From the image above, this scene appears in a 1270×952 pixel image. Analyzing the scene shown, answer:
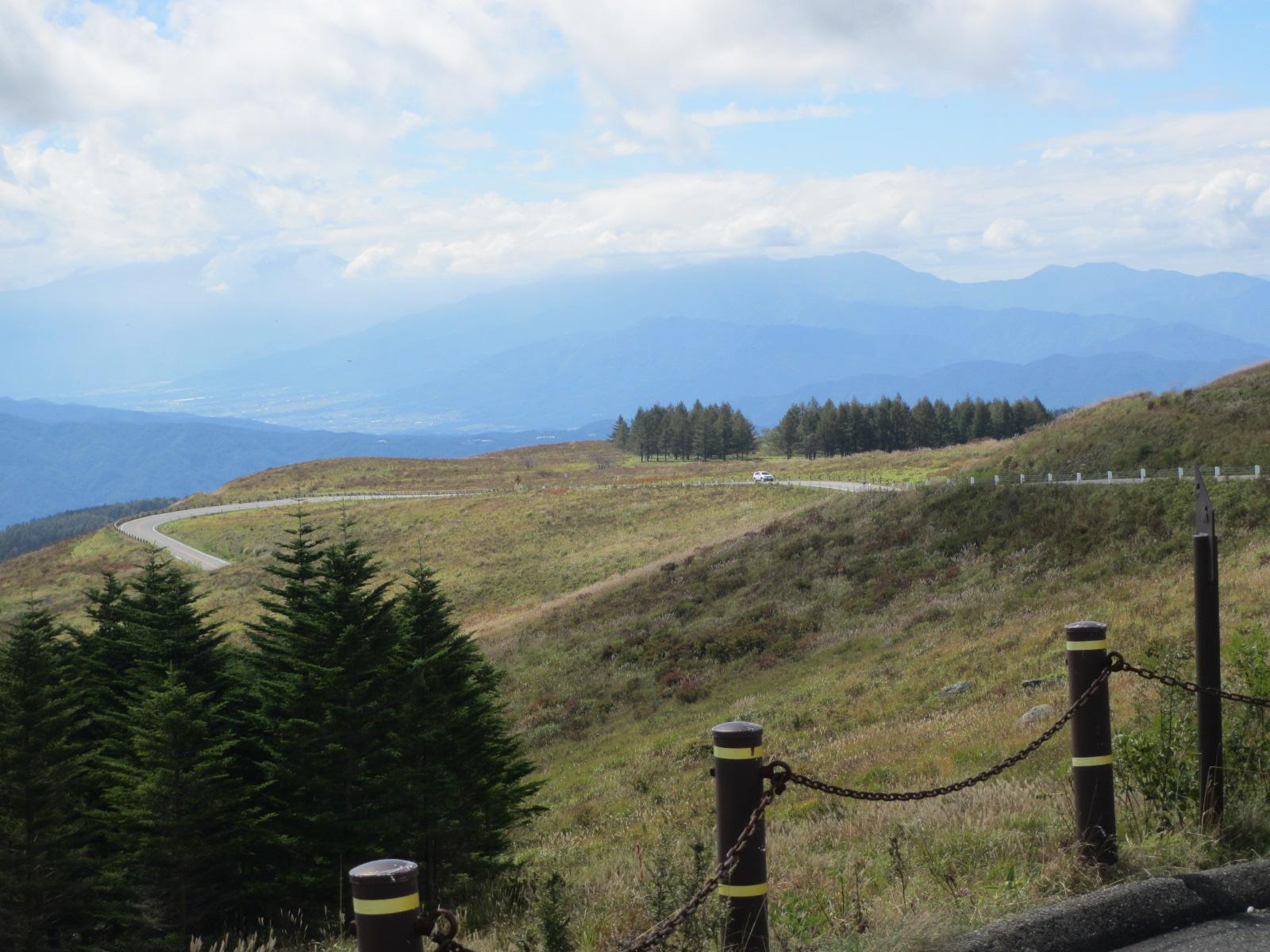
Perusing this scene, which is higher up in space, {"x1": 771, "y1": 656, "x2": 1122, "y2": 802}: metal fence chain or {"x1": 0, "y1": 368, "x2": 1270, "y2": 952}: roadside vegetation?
{"x1": 771, "y1": 656, "x2": 1122, "y2": 802}: metal fence chain

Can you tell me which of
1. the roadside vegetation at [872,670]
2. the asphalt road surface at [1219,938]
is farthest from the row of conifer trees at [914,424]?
the asphalt road surface at [1219,938]

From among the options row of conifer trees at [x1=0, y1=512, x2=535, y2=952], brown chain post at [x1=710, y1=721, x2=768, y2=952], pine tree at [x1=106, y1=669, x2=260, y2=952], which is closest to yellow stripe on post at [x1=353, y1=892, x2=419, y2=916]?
brown chain post at [x1=710, y1=721, x2=768, y2=952]

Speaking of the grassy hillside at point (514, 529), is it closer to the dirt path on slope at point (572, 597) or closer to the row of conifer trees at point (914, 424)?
the dirt path on slope at point (572, 597)

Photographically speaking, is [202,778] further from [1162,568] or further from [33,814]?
[1162,568]

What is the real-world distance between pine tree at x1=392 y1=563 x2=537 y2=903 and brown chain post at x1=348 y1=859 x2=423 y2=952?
355 inches

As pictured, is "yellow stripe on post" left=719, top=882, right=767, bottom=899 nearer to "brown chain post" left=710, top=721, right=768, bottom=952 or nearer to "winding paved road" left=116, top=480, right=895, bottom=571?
"brown chain post" left=710, top=721, right=768, bottom=952

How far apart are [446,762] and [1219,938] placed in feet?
32.5

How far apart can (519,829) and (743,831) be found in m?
15.0

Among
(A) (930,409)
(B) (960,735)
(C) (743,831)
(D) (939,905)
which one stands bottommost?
(B) (960,735)

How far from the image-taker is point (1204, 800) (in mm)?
5801

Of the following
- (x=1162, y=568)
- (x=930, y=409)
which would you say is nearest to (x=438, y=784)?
(x=1162, y=568)

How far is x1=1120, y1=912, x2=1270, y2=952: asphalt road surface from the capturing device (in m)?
4.45

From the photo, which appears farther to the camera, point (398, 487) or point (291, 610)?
point (398, 487)

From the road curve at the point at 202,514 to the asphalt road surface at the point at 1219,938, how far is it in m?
71.7
